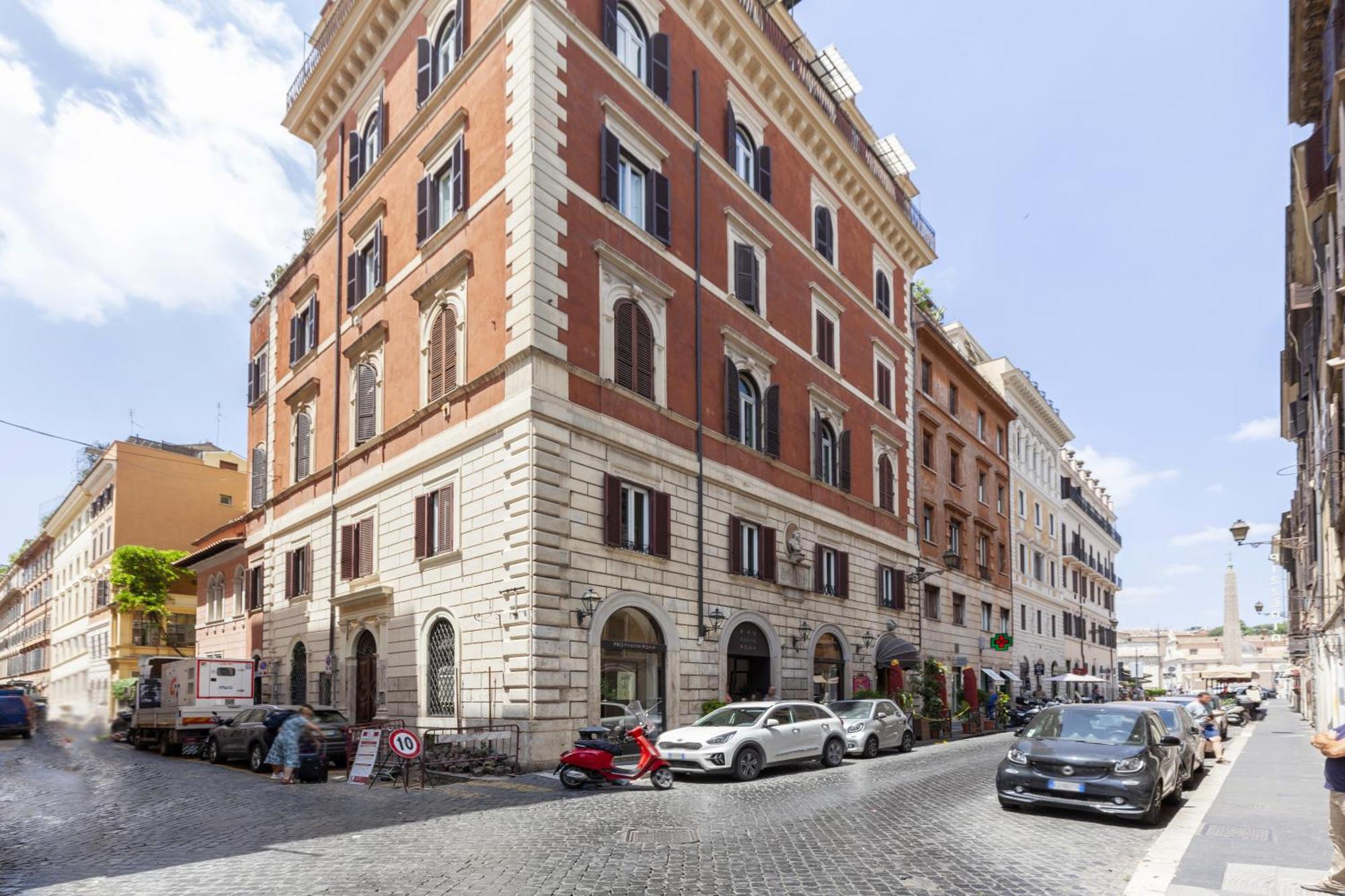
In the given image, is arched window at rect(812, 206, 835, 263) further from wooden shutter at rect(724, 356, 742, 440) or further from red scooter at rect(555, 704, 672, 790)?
red scooter at rect(555, 704, 672, 790)

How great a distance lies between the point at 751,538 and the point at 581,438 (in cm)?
756

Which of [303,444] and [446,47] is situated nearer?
[446,47]

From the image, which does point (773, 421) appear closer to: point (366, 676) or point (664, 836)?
point (366, 676)

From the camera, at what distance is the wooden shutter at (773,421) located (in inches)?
1115

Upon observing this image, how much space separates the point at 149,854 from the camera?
35.0 ft

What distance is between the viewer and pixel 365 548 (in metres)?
25.6

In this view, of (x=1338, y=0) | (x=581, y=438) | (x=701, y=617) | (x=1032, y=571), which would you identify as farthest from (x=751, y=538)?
(x=1032, y=571)

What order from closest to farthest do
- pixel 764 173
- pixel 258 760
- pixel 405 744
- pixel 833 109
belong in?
1. pixel 405 744
2. pixel 258 760
3. pixel 764 173
4. pixel 833 109

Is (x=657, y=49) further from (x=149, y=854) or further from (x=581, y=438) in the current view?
(x=149, y=854)

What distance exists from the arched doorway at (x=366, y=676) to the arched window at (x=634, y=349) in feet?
28.6

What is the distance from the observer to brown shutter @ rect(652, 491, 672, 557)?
23.2m

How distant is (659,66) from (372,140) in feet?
28.3

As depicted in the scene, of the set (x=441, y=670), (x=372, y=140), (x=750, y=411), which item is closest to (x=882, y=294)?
(x=750, y=411)

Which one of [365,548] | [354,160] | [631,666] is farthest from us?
[354,160]
